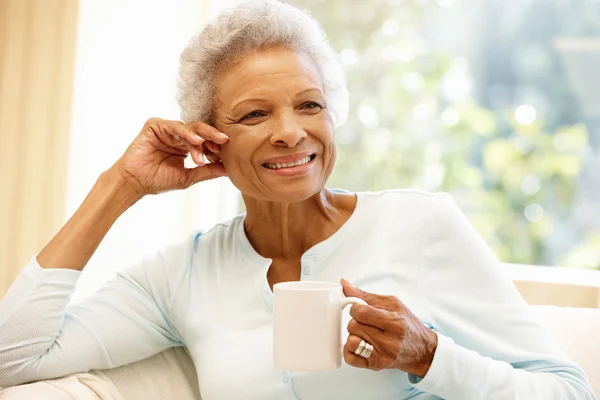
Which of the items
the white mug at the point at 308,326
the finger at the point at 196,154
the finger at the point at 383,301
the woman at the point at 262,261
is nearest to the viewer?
the white mug at the point at 308,326

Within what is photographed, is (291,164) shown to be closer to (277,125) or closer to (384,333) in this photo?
(277,125)

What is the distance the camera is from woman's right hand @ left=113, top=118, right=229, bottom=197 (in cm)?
182

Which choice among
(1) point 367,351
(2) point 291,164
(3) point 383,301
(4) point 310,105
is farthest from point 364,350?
(4) point 310,105

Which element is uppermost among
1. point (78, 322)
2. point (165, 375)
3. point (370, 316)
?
point (370, 316)

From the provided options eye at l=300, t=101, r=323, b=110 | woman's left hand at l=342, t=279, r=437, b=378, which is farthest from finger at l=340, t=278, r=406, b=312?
eye at l=300, t=101, r=323, b=110

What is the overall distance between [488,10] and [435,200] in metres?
2.19

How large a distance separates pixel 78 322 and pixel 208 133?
1.73 feet

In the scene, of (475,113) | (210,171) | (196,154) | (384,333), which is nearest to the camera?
(384,333)

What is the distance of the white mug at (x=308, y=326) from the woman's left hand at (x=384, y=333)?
0.18ft

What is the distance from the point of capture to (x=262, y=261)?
71.4 inches

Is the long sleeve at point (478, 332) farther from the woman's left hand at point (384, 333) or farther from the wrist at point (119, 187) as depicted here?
the wrist at point (119, 187)

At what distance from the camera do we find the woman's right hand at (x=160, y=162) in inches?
71.7

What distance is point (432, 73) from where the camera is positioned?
3719mm

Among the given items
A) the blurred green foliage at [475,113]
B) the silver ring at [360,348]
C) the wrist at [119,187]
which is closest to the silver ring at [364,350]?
the silver ring at [360,348]
